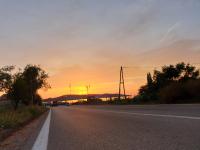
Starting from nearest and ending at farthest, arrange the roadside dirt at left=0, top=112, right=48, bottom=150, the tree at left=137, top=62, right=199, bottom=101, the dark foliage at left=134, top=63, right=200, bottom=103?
the roadside dirt at left=0, top=112, right=48, bottom=150, the dark foliage at left=134, top=63, right=200, bottom=103, the tree at left=137, top=62, right=199, bottom=101

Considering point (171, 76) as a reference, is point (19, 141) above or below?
below

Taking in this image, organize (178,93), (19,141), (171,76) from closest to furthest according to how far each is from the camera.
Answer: (19,141) → (178,93) → (171,76)

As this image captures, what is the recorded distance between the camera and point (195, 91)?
172 feet

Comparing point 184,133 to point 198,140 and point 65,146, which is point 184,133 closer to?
point 198,140

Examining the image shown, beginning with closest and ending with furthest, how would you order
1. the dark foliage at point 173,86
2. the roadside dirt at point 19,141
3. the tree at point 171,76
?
the roadside dirt at point 19,141 → the dark foliage at point 173,86 → the tree at point 171,76

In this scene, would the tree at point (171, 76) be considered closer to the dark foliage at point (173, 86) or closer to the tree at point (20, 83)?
the dark foliage at point (173, 86)

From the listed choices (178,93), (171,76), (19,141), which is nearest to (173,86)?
(178,93)

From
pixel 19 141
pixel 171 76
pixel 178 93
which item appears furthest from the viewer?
pixel 171 76

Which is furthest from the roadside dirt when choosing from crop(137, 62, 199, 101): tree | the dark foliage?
crop(137, 62, 199, 101): tree

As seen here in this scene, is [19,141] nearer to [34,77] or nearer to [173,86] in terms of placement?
[173,86]

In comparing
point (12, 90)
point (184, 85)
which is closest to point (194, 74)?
point (184, 85)

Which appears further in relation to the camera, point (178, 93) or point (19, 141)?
point (178, 93)

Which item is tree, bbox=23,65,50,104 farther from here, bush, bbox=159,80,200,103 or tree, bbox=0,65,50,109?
bush, bbox=159,80,200,103

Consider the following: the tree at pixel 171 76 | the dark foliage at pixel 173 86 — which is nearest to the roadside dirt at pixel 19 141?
the dark foliage at pixel 173 86
